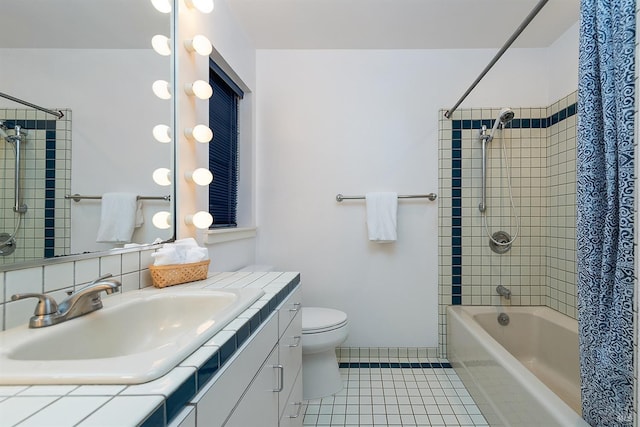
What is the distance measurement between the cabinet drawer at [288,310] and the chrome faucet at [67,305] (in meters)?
0.52

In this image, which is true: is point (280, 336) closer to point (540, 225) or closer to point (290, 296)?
point (290, 296)

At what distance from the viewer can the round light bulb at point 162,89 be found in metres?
1.25

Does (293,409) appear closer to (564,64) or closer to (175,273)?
(175,273)

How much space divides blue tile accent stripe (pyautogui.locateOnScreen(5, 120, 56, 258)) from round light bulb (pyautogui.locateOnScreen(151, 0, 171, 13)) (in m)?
0.71

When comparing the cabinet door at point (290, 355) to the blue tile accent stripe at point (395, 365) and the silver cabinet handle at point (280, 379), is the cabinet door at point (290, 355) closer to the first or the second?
the silver cabinet handle at point (280, 379)


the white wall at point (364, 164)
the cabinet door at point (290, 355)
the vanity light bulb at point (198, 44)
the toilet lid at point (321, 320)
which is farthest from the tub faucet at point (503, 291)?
the vanity light bulb at point (198, 44)

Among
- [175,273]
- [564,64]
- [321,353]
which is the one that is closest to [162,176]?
[175,273]

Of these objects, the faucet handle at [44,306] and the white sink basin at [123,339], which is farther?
the faucet handle at [44,306]

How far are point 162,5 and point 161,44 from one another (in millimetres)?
162

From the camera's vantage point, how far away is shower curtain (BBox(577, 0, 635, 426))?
837 millimetres

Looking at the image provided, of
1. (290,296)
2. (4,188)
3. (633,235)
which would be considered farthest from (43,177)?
(633,235)

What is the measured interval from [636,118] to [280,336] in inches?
46.2

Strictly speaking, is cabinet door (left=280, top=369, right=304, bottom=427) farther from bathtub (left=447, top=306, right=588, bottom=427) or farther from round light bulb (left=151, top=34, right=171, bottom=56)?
round light bulb (left=151, top=34, right=171, bottom=56)

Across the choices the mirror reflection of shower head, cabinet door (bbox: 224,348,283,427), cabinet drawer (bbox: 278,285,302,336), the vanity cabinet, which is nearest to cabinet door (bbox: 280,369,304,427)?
the vanity cabinet
